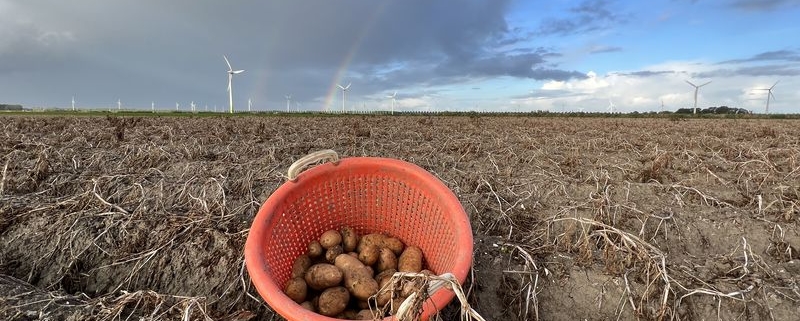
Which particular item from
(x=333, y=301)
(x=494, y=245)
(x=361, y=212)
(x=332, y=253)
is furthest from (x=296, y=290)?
(x=494, y=245)

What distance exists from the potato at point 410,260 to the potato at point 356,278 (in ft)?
0.92

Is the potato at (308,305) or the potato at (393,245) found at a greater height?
the potato at (393,245)

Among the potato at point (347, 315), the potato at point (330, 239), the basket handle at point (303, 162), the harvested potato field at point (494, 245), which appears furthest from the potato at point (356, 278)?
the basket handle at point (303, 162)

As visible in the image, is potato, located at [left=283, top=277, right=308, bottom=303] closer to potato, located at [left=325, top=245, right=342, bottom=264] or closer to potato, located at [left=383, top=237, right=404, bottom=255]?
potato, located at [left=325, top=245, right=342, bottom=264]

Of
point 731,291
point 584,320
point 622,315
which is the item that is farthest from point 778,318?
point 584,320

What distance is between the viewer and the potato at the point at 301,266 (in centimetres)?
333

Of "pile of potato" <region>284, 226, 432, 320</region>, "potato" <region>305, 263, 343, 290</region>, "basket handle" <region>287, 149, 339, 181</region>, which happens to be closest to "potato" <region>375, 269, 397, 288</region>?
"pile of potato" <region>284, 226, 432, 320</region>

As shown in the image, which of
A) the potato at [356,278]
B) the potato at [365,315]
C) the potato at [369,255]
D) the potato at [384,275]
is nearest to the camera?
the potato at [365,315]

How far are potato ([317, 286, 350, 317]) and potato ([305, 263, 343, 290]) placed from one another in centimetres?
11

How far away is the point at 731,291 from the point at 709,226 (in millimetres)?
1376

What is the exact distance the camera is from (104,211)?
4.34 m

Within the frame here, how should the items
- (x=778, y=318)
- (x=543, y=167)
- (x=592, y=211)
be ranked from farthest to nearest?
(x=543, y=167)
(x=592, y=211)
(x=778, y=318)

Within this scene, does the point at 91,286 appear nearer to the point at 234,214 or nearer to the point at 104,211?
the point at 104,211

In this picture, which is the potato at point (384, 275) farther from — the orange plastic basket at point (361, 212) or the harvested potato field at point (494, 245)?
the harvested potato field at point (494, 245)
